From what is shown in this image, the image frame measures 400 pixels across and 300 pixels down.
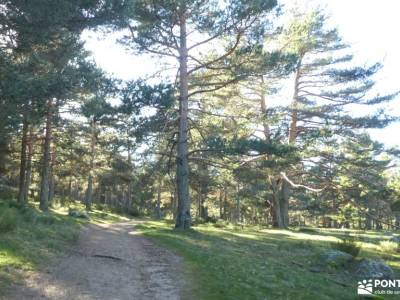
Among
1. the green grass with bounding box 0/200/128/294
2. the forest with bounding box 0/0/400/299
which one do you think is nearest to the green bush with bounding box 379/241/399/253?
the forest with bounding box 0/0/400/299

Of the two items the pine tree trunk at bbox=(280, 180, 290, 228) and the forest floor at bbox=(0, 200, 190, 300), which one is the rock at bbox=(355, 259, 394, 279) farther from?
the pine tree trunk at bbox=(280, 180, 290, 228)

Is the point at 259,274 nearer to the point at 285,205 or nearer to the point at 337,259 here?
the point at 337,259

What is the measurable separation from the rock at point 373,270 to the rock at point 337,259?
1.32 feet

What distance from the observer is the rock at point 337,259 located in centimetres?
→ 1119

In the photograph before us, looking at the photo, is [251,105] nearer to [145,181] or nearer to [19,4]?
[145,181]

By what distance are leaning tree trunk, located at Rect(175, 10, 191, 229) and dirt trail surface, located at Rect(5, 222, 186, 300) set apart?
5.89 m

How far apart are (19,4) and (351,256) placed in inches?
496

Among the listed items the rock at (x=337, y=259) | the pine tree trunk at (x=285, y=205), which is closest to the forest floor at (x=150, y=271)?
the rock at (x=337, y=259)

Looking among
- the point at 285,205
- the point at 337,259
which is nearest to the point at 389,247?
the point at 337,259

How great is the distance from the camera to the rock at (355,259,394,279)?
33.6 feet

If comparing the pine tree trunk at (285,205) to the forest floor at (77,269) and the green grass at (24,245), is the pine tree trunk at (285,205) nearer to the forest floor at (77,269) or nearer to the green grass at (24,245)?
the forest floor at (77,269)

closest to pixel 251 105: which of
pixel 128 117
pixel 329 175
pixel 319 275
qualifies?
pixel 329 175

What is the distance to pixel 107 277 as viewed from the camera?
25.3 feet

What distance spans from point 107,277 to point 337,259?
7167 millimetres
